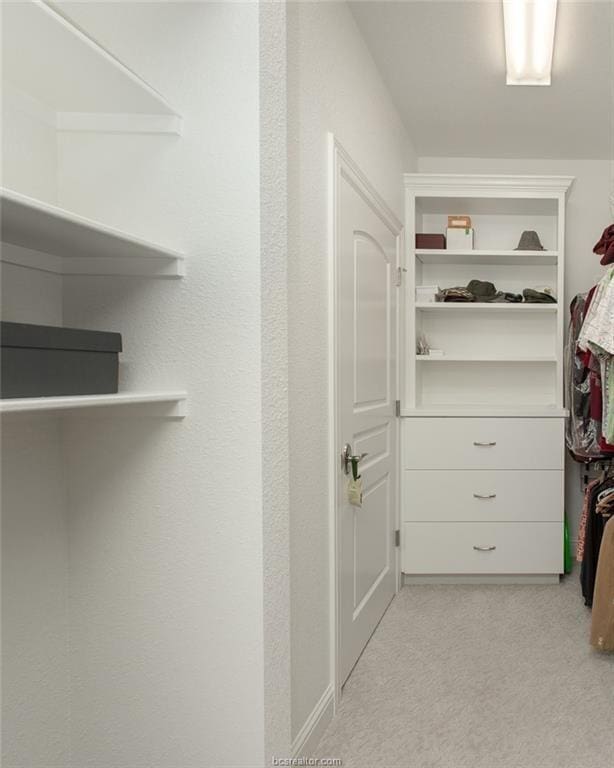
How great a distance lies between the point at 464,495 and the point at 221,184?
2.74 metres

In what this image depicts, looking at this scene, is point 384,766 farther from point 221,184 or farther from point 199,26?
point 199,26

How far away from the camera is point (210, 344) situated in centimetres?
138

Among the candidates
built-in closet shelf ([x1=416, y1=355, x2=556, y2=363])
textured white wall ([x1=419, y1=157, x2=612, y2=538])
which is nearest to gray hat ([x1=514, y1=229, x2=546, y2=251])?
textured white wall ([x1=419, y1=157, x2=612, y2=538])

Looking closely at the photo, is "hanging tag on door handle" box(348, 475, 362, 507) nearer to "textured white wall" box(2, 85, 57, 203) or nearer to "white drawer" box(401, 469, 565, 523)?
"white drawer" box(401, 469, 565, 523)

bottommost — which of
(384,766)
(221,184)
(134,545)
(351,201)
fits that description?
(384,766)

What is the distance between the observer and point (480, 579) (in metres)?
3.71

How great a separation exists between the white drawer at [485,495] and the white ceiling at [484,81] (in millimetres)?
1930

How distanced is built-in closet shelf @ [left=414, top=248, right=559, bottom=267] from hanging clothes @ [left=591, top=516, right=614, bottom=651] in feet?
5.83

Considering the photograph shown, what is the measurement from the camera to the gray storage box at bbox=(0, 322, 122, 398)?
0.99m

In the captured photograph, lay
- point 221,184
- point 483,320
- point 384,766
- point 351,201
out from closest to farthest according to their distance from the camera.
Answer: point 221,184, point 384,766, point 351,201, point 483,320

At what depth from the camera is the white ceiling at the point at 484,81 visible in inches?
97.8

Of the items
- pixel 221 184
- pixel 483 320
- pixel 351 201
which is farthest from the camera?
pixel 483 320

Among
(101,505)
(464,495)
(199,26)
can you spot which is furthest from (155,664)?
(464,495)

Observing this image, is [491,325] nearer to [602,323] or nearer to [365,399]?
[602,323]
